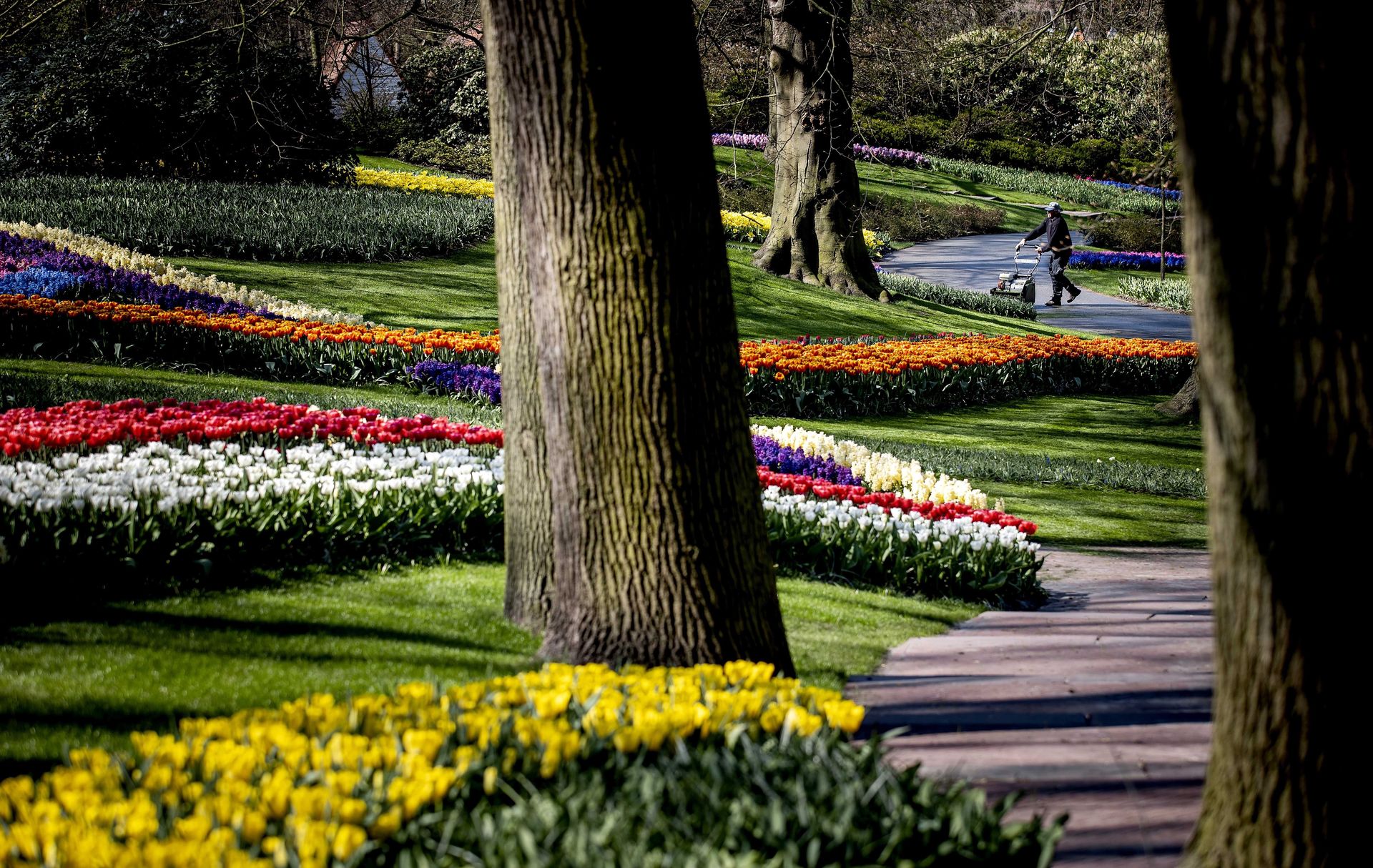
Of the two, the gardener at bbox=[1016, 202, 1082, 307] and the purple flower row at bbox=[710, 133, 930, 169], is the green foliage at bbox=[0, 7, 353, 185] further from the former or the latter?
the purple flower row at bbox=[710, 133, 930, 169]

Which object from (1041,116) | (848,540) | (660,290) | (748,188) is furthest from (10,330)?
(1041,116)

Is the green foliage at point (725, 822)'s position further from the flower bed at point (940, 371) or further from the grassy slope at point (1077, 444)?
the flower bed at point (940, 371)

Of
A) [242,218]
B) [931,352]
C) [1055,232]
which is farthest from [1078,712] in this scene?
[1055,232]

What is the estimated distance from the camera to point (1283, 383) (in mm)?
2211

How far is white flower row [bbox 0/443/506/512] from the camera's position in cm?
532

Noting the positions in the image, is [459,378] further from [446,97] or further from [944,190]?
[944,190]

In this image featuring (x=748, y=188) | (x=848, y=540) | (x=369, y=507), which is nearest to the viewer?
(x=369, y=507)

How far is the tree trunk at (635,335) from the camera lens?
3.49 meters

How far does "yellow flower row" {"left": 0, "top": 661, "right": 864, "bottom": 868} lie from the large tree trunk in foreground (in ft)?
3.02

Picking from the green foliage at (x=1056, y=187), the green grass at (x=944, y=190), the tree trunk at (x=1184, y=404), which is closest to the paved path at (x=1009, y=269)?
the green grass at (x=944, y=190)

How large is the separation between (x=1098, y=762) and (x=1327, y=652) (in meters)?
1.32

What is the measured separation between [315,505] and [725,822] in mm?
4026

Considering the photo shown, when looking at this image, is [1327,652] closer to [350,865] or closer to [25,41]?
[350,865]

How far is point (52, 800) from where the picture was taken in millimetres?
2373
